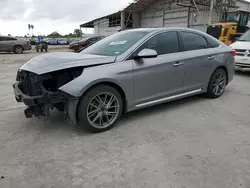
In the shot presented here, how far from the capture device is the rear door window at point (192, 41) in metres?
3.91

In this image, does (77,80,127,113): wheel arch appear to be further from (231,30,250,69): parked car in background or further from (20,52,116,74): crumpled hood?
(231,30,250,69): parked car in background

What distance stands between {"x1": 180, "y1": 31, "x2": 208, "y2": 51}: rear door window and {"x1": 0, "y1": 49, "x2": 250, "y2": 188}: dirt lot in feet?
3.99

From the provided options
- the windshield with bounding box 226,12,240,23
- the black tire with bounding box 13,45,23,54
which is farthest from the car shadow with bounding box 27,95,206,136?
the black tire with bounding box 13,45,23,54

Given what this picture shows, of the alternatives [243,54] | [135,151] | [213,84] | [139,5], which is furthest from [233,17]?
[135,151]

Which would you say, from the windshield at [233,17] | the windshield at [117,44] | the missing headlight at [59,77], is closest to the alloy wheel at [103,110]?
the missing headlight at [59,77]

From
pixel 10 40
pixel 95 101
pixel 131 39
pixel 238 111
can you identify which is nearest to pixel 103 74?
pixel 95 101

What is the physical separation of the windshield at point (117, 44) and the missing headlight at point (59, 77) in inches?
27.9

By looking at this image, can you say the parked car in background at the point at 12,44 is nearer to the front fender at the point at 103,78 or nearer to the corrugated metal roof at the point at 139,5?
the corrugated metal roof at the point at 139,5

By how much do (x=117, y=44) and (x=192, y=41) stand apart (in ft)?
5.02

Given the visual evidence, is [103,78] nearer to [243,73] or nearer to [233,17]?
[243,73]

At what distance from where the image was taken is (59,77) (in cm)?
292

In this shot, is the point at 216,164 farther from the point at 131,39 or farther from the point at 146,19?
the point at 146,19

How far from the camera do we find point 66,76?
2.94m

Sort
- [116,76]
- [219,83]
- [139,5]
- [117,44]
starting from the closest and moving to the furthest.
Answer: [116,76] < [117,44] < [219,83] < [139,5]
